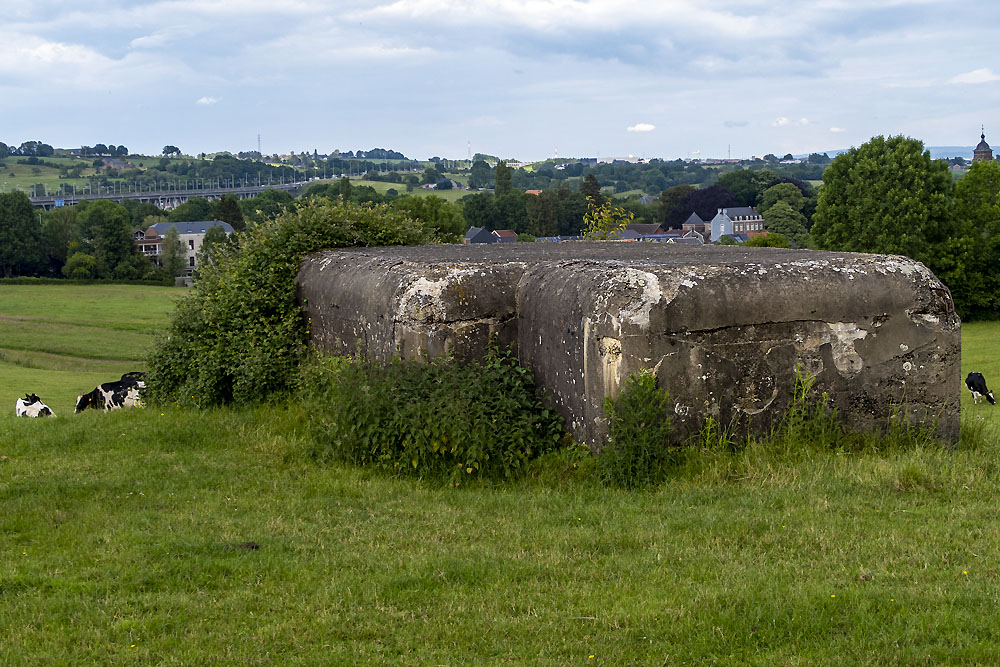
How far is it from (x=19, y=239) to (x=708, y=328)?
9937 centimetres

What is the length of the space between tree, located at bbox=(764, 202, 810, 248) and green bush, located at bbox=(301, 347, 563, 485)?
316 feet

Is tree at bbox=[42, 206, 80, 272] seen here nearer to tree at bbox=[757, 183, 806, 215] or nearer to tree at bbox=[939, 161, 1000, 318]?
tree at bbox=[757, 183, 806, 215]

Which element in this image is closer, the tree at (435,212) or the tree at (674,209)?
the tree at (435,212)

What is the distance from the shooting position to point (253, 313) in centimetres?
1188

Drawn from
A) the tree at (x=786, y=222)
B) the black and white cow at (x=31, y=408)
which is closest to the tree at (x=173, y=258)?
the tree at (x=786, y=222)

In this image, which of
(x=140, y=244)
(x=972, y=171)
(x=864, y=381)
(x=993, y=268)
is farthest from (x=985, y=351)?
(x=140, y=244)

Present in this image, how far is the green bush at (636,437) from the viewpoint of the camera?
24.5ft

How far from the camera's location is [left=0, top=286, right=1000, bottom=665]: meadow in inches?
176

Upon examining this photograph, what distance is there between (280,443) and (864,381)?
207 inches

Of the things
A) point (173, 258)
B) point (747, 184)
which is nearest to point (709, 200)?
point (747, 184)

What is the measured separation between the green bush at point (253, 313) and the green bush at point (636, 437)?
4.96 metres

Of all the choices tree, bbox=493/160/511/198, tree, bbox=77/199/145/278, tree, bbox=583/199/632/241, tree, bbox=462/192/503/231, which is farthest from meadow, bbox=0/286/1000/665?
tree, bbox=493/160/511/198

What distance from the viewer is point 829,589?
4.96 metres

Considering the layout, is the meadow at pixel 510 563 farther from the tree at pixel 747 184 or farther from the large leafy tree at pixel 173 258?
the tree at pixel 747 184
